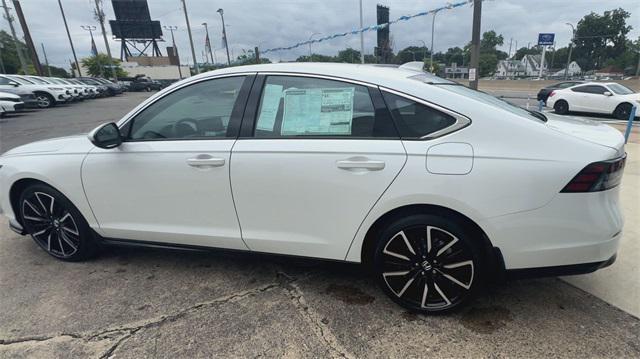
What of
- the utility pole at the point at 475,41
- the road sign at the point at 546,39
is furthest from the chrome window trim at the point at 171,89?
the road sign at the point at 546,39

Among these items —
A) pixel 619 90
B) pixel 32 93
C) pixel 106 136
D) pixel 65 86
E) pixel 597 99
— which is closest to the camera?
pixel 106 136

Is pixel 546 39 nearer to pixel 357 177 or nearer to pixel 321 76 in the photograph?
pixel 321 76

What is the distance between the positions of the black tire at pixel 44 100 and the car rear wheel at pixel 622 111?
24738 mm

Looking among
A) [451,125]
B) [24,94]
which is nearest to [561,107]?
[451,125]

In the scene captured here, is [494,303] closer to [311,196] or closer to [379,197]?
[379,197]

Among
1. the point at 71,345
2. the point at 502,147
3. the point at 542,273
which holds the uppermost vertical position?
the point at 502,147

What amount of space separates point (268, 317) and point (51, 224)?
7.04ft

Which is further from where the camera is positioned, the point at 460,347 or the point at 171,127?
the point at 171,127

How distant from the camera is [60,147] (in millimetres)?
3023

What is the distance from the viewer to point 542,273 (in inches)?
83.2

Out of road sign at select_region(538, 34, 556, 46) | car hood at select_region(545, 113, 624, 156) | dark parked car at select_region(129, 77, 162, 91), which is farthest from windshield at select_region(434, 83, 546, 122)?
dark parked car at select_region(129, 77, 162, 91)

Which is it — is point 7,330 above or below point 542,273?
below

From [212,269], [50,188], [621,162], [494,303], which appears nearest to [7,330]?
[50,188]

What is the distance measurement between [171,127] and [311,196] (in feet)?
4.13
